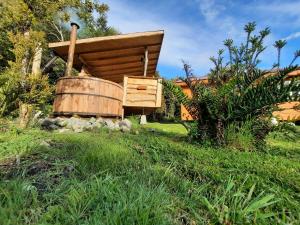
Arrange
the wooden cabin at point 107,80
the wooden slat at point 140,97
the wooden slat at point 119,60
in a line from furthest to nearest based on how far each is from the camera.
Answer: the wooden slat at point 119,60
the wooden slat at point 140,97
the wooden cabin at point 107,80

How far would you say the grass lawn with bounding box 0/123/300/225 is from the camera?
1693 millimetres

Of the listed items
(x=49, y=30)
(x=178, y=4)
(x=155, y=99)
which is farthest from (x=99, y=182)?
(x=49, y=30)

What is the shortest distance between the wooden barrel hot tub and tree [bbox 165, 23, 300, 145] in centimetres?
294

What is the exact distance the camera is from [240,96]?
12.8 ft

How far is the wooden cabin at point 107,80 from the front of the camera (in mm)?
6770

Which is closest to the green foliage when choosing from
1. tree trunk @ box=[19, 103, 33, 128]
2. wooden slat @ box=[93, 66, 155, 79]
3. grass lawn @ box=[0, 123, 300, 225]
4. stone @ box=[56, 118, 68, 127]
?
grass lawn @ box=[0, 123, 300, 225]

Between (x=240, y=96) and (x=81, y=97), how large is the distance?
13.5 ft

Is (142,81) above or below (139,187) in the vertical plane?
above

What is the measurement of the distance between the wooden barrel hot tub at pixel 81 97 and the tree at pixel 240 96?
2.94 meters

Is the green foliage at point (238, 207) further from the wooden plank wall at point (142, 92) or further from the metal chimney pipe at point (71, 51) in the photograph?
the wooden plank wall at point (142, 92)

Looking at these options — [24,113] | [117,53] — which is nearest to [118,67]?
[117,53]

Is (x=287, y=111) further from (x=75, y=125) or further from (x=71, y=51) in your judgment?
(x=75, y=125)

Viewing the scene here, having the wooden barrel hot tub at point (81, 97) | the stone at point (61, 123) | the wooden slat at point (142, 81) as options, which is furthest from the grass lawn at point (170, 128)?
the stone at point (61, 123)

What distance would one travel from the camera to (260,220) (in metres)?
1.77
